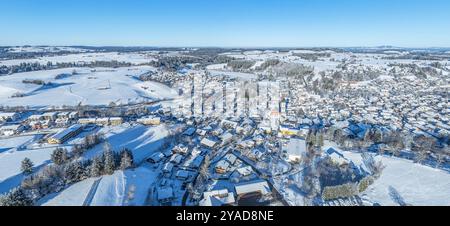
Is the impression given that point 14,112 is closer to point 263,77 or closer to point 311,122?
point 311,122

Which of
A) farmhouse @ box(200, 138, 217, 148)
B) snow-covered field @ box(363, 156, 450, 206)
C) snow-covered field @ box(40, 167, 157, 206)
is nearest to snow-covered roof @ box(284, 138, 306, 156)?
snow-covered field @ box(363, 156, 450, 206)

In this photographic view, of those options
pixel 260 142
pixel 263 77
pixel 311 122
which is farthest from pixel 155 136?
pixel 263 77

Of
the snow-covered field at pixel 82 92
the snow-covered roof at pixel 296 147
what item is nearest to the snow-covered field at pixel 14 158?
the snow-covered field at pixel 82 92

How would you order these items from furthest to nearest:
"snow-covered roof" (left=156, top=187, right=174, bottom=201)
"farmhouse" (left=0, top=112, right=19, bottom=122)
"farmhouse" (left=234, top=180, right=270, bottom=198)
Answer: "farmhouse" (left=0, top=112, right=19, bottom=122)
"farmhouse" (left=234, top=180, right=270, bottom=198)
"snow-covered roof" (left=156, top=187, right=174, bottom=201)

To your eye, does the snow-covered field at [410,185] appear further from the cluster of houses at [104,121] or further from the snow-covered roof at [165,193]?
the cluster of houses at [104,121]

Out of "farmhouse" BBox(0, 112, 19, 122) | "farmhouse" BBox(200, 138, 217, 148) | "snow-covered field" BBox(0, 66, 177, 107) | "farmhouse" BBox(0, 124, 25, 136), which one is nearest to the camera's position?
"farmhouse" BBox(200, 138, 217, 148)

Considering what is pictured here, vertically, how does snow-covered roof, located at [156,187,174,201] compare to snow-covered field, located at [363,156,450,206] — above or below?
below

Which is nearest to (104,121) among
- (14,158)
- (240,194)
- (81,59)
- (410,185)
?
(14,158)

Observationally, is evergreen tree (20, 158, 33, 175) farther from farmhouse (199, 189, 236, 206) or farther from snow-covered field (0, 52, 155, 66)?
snow-covered field (0, 52, 155, 66)
